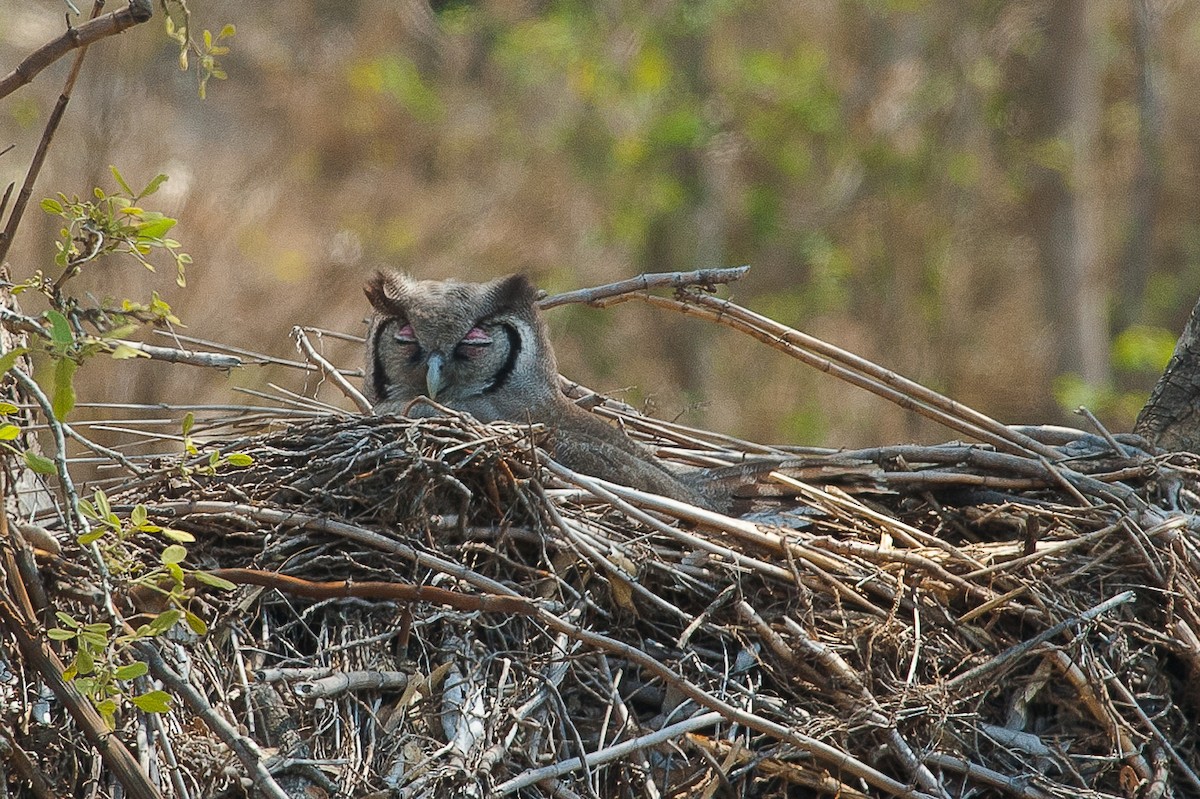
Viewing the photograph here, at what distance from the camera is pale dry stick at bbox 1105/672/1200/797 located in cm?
308

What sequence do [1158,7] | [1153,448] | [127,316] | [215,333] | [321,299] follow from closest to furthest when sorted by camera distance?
[127,316]
[1153,448]
[215,333]
[321,299]
[1158,7]

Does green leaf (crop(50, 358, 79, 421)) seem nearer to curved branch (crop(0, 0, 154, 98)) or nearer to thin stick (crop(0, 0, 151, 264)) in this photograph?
thin stick (crop(0, 0, 151, 264))

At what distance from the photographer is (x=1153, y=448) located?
12.5ft

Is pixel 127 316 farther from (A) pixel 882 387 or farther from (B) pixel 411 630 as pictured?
(A) pixel 882 387

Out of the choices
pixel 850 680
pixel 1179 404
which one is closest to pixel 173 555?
pixel 850 680

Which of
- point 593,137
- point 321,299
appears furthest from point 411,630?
point 593,137

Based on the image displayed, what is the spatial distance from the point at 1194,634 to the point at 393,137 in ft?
39.2

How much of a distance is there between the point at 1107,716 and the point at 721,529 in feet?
3.19

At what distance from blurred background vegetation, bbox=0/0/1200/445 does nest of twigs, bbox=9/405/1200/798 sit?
8122 millimetres

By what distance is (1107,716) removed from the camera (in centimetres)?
307

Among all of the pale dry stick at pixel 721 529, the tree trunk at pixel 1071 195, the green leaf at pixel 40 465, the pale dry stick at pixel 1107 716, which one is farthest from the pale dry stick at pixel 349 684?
the tree trunk at pixel 1071 195

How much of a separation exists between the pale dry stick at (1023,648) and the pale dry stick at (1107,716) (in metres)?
0.05

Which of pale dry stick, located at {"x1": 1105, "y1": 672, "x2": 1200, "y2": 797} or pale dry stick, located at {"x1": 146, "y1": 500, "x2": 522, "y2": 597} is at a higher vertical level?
pale dry stick, located at {"x1": 146, "y1": 500, "x2": 522, "y2": 597}

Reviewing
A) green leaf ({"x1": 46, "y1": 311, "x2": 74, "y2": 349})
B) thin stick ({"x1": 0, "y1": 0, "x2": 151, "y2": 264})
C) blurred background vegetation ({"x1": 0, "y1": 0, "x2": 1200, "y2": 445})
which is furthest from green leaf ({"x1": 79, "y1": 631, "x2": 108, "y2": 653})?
blurred background vegetation ({"x1": 0, "y1": 0, "x2": 1200, "y2": 445})
